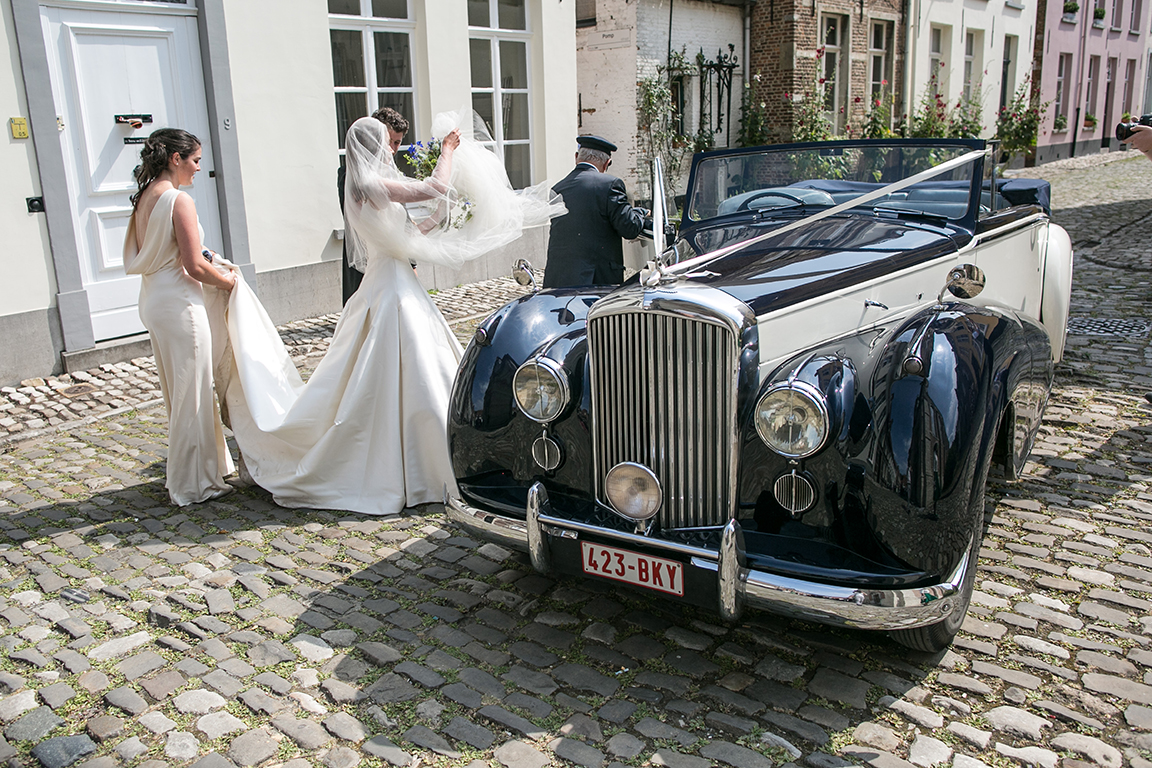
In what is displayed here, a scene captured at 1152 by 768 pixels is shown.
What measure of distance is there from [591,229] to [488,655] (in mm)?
3176

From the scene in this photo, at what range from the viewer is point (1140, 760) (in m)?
2.56

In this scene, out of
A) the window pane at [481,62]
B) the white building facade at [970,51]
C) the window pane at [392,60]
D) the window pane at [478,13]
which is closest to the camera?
the window pane at [392,60]

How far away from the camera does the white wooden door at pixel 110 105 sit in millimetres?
6848

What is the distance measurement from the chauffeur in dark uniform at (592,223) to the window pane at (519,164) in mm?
5795

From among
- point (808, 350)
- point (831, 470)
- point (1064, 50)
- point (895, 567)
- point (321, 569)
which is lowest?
point (321, 569)

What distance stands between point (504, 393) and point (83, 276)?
5073 mm

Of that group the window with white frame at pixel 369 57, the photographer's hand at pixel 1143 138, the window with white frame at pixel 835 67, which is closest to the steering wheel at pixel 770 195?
the photographer's hand at pixel 1143 138

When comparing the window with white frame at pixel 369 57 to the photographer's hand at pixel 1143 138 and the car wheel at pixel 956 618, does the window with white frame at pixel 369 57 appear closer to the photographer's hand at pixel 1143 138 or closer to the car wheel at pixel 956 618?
the photographer's hand at pixel 1143 138

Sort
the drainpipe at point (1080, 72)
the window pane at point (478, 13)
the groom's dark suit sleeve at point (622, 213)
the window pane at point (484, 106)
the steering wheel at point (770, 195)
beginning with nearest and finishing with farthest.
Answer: the steering wheel at point (770, 195), the groom's dark suit sleeve at point (622, 213), the window pane at point (478, 13), the window pane at point (484, 106), the drainpipe at point (1080, 72)

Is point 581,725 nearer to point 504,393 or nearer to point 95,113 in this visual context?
point 504,393

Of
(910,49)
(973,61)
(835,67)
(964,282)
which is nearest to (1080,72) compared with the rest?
(973,61)

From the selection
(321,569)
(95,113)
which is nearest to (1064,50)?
(95,113)

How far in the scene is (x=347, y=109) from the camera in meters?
9.29

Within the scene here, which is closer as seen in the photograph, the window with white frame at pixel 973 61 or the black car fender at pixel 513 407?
the black car fender at pixel 513 407
